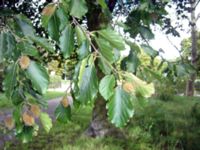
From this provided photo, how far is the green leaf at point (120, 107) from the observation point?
130 cm

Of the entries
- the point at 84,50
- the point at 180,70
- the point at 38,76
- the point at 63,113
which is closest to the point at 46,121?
the point at 63,113

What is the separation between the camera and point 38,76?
1426 mm

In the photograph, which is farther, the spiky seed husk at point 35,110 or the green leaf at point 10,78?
the spiky seed husk at point 35,110

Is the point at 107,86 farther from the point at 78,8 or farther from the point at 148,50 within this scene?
the point at 148,50

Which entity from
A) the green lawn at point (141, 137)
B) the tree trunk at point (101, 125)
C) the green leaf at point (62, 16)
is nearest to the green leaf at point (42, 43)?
the green leaf at point (62, 16)

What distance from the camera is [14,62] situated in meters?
1.44

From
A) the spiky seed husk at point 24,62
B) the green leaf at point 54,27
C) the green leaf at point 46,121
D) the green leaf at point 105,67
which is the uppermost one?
the green leaf at point 54,27

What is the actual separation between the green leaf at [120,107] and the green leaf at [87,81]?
10cm

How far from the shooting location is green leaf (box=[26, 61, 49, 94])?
1407mm

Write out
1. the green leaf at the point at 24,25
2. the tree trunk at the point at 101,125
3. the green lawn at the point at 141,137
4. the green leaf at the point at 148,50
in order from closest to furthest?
the green leaf at the point at 24,25 < the green leaf at the point at 148,50 < the green lawn at the point at 141,137 < the tree trunk at the point at 101,125

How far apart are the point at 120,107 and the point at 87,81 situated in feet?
0.55

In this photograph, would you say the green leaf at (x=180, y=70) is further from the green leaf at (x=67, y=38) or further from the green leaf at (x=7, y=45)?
the green leaf at (x=7, y=45)

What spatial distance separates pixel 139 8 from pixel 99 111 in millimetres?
5049

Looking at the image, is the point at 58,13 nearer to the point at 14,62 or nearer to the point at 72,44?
the point at 72,44
